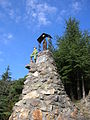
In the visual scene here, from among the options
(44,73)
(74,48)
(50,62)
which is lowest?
(44,73)

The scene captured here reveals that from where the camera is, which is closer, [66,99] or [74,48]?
[66,99]

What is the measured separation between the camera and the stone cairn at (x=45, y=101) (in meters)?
7.62

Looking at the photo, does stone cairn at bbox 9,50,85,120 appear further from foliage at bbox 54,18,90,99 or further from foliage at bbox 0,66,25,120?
foliage at bbox 0,66,25,120

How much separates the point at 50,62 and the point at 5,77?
13.7m

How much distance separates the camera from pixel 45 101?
807 centimetres

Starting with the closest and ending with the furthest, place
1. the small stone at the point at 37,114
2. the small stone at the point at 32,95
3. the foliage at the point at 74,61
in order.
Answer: the small stone at the point at 37,114 < the small stone at the point at 32,95 < the foliage at the point at 74,61

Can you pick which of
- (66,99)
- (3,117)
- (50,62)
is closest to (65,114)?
(66,99)

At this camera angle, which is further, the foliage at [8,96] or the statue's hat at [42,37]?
the foliage at [8,96]

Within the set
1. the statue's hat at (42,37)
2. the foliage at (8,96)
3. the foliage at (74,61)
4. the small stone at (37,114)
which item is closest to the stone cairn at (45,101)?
the small stone at (37,114)

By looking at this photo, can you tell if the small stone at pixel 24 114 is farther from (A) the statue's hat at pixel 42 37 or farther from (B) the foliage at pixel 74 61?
(A) the statue's hat at pixel 42 37

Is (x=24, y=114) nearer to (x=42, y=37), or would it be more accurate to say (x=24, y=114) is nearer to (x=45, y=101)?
(x=45, y=101)

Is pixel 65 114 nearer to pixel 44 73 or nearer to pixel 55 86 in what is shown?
pixel 55 86

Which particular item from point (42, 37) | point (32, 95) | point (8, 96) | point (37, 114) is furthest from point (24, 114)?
point (8, 96)

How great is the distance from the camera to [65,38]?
1491 cm
